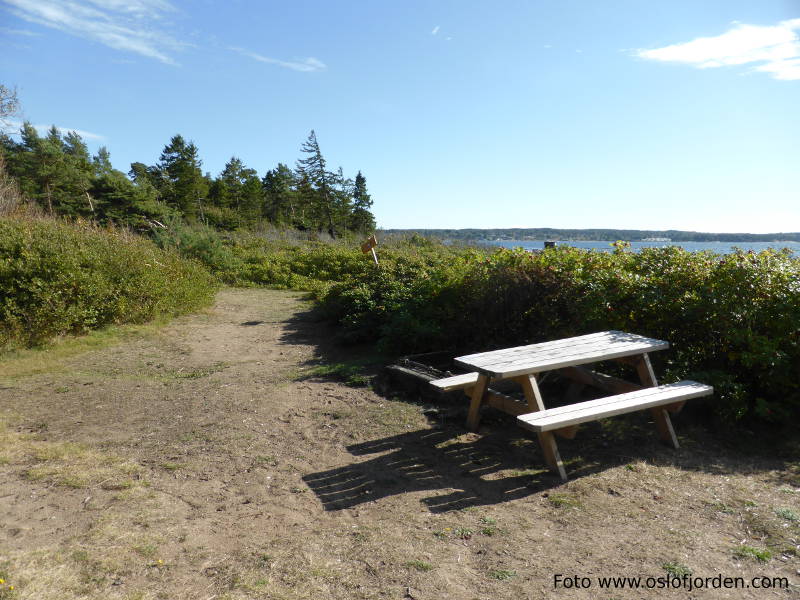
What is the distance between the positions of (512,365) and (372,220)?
48149mm

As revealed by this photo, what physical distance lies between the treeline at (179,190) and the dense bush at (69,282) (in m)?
15.6

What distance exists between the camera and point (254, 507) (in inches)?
131

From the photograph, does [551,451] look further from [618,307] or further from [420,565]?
[618,307]

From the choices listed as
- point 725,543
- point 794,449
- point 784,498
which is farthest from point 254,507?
point 794,449

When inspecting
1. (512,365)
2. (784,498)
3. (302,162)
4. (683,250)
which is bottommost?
(784,498)

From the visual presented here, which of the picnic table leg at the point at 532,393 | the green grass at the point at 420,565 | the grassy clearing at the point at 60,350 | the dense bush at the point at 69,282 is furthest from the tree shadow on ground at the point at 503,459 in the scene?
the dense bush at the point at 69,282

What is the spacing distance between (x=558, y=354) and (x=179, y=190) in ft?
144

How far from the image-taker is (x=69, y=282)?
8.10 m

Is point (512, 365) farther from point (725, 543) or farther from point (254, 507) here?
point (254, 507)

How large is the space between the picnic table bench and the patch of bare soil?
28 cm

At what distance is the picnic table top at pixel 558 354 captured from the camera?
380cm

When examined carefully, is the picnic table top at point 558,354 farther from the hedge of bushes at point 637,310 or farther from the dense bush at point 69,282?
the dense bush at point 69,282

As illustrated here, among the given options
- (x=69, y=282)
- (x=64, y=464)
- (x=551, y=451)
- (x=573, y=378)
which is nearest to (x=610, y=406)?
(x=551, y=451)

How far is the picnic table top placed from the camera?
3.80 metres
